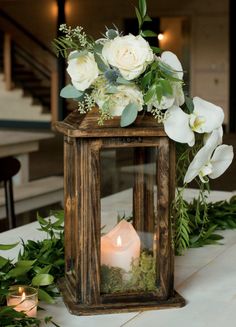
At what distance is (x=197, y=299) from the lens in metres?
1.32

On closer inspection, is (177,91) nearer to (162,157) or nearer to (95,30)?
(162,157)

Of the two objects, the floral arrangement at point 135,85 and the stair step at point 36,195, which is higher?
the floral arrangement at point 135,85

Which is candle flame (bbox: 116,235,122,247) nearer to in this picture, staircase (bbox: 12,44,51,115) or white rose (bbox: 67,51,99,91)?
white rose (bbox: 67,51,99,91)

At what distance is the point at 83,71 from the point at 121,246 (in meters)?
0.33

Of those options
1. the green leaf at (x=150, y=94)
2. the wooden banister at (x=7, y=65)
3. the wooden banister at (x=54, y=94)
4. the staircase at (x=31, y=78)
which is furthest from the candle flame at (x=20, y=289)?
the staircase at (x=31, y=78)

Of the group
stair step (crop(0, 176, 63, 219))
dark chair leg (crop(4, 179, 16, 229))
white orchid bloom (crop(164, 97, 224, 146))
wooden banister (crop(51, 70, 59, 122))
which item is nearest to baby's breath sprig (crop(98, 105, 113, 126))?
white orchid bloom (crop(164, 97, 224, 146))

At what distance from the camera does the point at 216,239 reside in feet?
5.98

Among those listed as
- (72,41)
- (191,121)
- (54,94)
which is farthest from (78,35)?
(54,94)

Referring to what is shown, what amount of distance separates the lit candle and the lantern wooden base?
0.07m

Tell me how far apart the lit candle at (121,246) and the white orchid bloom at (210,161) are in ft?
0.47

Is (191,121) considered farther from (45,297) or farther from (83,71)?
(45,297)

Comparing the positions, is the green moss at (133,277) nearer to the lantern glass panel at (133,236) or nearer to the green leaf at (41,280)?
the lantern glass panel at (133,236)

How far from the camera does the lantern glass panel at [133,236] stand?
4.05 feet

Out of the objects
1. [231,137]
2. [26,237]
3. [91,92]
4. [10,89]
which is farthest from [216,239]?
[10,89]
